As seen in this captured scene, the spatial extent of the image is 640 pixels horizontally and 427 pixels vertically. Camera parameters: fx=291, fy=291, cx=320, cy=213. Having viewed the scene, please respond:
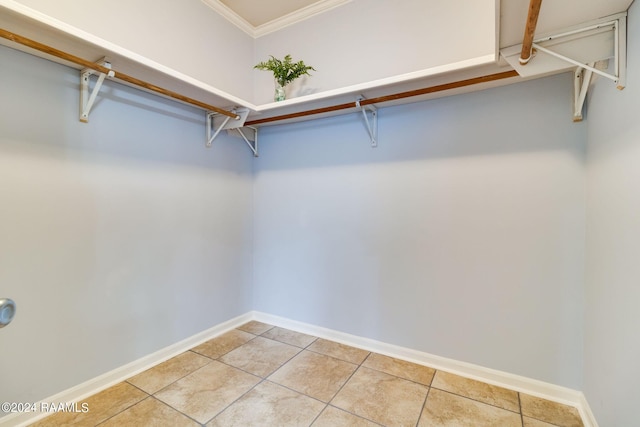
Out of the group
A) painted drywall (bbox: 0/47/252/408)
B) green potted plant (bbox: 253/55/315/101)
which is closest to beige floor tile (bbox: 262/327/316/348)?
painted drywall (bbox: 0/47/252/408)

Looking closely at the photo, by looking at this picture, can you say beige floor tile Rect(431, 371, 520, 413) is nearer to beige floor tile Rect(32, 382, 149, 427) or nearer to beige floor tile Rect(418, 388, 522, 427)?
beige floor tile Rect(418, 388, 522, 427)

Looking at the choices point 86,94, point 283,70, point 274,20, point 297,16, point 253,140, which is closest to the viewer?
point 86,94

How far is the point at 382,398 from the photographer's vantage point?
1.86 meters

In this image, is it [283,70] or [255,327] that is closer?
[283,70]

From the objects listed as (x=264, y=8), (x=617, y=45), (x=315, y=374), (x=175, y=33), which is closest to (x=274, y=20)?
(x=264, y=8)

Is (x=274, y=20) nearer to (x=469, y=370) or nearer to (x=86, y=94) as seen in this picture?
(x=86, y=94)

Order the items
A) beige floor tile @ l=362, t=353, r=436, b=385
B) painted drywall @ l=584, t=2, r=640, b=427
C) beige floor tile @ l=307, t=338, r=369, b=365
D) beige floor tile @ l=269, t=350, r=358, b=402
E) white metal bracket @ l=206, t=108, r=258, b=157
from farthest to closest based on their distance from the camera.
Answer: white metal bracket @ l=206, t=108, r=258, b=157
beige floor tile @ l=307, t=338, r=369, b=365
beige floor tile @ l=362, t=353, r=436, b=385
beige floor tile @ l=269, t=350, r=358, b=402
painted drywall @ l=584, t=2, r=640, b=427

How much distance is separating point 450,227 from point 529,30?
4.11 ft

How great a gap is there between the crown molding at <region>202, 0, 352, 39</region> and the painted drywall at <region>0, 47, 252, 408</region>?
0.99 metres

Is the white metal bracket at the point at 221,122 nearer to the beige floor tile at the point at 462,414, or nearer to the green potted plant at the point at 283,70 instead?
the green potted plant at the point at 283,70

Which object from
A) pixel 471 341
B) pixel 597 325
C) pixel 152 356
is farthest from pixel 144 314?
pixel 597 325

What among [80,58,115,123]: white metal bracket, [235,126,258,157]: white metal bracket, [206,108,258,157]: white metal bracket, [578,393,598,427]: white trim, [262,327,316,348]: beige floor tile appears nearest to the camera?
→ [578,393,598,427]: white trim

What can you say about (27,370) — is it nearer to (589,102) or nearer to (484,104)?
(484,104)

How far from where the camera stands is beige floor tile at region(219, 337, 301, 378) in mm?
2186
